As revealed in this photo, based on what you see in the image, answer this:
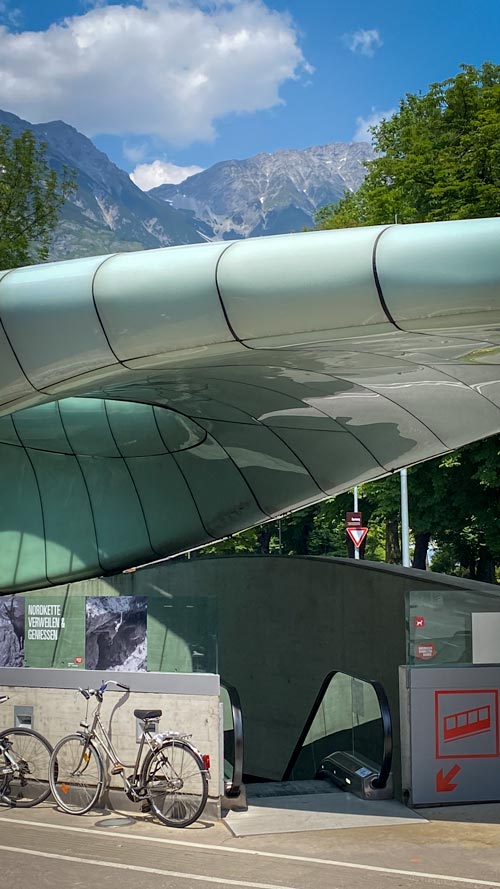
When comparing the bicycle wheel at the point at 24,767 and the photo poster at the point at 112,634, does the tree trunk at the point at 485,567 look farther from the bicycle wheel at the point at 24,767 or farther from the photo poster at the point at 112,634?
the bicycle wheel at the point at 24,767

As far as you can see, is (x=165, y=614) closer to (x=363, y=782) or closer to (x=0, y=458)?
(x=363, y=782)

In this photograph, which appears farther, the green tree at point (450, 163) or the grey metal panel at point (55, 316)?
the green tree at point (450, 163)

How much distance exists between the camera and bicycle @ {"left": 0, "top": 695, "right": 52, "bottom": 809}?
8.89 meters

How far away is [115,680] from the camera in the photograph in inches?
359

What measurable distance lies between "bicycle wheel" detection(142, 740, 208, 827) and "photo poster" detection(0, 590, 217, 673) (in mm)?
867

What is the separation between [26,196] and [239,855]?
2456cm

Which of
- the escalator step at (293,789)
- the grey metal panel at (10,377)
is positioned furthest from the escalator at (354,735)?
the grey metal panel at (10,377)

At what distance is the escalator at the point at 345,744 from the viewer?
9070mm

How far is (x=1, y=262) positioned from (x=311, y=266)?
20896 mm

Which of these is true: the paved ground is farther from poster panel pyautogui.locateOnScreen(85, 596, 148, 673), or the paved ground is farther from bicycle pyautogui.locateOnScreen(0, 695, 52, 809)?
poster panel pyautogui.locateOnScreen(85, 596, 148, 673)

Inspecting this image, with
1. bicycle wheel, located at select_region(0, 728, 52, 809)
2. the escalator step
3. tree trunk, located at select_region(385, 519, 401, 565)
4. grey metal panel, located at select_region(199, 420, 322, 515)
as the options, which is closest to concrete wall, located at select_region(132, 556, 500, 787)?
grey metal panel, located at select_region(199, 420, 322, 515)

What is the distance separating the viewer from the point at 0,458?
17.1 meters

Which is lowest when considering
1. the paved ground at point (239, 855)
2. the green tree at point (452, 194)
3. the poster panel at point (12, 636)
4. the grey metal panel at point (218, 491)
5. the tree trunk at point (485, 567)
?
the paved ground at point (239, 855)

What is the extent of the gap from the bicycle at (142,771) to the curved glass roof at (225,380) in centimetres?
309
